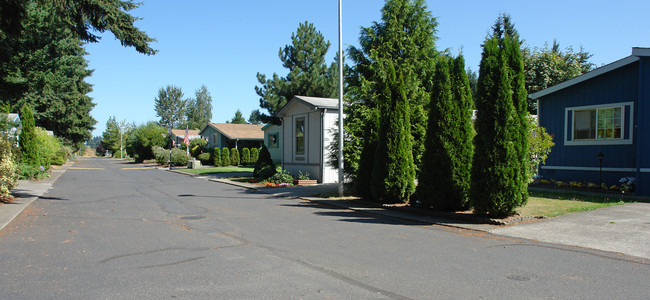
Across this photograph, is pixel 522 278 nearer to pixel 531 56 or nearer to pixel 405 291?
pixel 405 291

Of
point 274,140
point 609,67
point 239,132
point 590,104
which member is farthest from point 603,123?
point 239,132

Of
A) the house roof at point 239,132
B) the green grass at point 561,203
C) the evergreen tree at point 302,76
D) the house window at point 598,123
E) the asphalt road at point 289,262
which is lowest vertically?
the asphalt road at point 289,262

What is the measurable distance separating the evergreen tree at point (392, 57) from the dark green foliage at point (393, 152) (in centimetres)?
268

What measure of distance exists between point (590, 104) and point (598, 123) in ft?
2.34

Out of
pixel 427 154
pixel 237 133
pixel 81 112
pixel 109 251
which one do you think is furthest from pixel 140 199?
pixel 81 112

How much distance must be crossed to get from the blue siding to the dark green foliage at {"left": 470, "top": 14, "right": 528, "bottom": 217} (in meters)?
5.58

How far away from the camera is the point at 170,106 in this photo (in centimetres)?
9956

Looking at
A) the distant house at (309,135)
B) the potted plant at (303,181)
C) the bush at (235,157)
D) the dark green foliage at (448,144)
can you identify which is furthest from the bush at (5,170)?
the bush at (235,157)

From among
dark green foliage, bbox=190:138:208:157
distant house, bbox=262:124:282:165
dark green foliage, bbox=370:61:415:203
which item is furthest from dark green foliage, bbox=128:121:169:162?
dark green foliage, bbox=370:61:415:203

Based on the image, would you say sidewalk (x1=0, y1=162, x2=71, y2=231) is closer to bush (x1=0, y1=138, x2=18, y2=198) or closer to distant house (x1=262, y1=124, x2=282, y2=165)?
bush (x1=0, y1=138, x2=18, y2=198)

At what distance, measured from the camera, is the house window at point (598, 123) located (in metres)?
13.8

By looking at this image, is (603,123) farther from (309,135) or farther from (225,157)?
(225,157)

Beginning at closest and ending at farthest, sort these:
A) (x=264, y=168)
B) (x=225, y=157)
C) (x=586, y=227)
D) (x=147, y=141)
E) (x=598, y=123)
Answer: (x=586, y=227) < (x=598, y=123) < (x=264, y=168) < (x=225, y=157) < (x=147, y=141)

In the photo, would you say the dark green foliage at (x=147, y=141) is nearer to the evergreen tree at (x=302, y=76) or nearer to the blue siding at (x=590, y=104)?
the evergreen tree at (x=302, y=76)
